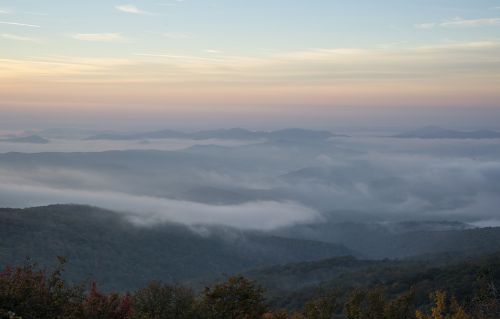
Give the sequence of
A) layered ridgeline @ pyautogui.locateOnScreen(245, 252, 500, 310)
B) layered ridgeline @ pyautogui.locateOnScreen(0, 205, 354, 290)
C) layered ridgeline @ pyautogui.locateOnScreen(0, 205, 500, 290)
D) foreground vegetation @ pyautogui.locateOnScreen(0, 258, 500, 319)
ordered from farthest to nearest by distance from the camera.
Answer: layered ridgeline @ pyautogui.locateOnScreen(0, 205, 354, 290)
layered ridgeline @ pyautogui.locateOnScreen(0, 205, 500, 290)
layered ridgeline @ pyautogui.locateOnScreen(245, 252, 500, 310)
foreground vegetation @ pyautogui.locateOnScreen(0, 258, 500, 319)

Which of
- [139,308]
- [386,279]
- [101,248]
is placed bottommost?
[101,248]

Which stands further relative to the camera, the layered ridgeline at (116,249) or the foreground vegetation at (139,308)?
the layered ridgeline at (116,249)

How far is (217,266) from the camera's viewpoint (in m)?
191

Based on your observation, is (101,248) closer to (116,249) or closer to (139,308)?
(116,249)

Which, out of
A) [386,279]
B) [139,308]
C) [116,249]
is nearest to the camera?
[139,308]

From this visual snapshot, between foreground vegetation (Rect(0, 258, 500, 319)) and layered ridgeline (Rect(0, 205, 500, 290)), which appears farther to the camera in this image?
layered ridgeline (Rect(0, 205, 500, 290))

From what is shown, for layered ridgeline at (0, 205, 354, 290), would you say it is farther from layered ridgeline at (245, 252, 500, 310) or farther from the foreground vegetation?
the foreground vegetation

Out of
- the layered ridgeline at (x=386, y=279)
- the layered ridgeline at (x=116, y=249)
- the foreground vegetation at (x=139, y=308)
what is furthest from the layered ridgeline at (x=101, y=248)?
the foreground vegetation at (x=139, y=308)

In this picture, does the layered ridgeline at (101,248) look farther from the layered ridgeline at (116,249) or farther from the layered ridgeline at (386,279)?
the layered ridgeline at (386,279)

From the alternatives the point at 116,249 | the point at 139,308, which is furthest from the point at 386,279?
the point at 116,249

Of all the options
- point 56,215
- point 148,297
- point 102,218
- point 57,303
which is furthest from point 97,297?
point 102,218

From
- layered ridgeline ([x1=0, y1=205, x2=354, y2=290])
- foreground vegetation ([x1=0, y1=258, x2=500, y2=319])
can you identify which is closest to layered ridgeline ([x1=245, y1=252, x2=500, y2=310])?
foreground vegetation ([x1=0, y1=258, x2=500, y2=319])

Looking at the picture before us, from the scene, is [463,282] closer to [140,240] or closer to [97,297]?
[97,297]

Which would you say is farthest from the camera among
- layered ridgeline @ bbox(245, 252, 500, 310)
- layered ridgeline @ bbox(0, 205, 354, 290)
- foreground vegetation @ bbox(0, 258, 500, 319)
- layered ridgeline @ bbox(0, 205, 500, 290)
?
layered ridgeline @ bbox(0, 205, 354, 290)
